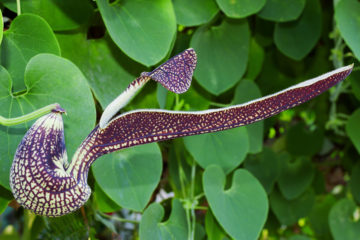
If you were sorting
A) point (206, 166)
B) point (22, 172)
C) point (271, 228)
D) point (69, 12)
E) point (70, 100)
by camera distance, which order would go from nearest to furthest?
point (22, 172)
point (70, 100)
point (69, 12)
point (206, 166)
point (271, 228)

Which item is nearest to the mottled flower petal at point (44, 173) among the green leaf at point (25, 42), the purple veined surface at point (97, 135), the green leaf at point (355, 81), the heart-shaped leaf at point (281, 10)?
the purple veined surface at point (97, 135)

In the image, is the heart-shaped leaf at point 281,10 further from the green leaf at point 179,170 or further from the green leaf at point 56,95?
the green leaf at point 56,95

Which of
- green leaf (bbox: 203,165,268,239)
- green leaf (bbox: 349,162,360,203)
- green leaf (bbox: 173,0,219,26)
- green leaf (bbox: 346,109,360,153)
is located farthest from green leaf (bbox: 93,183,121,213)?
green leaf (bbox: 349,162,360,203)

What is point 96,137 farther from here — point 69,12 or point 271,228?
point 271,228

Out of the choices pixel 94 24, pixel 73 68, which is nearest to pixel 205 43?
pixel 94 24

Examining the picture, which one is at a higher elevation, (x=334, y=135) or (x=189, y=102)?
(x=189, y=102)

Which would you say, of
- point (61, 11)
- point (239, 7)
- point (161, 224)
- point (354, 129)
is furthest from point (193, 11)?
point (354, 129)

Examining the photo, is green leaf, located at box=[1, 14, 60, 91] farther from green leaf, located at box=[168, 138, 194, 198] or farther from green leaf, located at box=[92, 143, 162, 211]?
green leaf, located at box=[168, 138, 194, 198]
